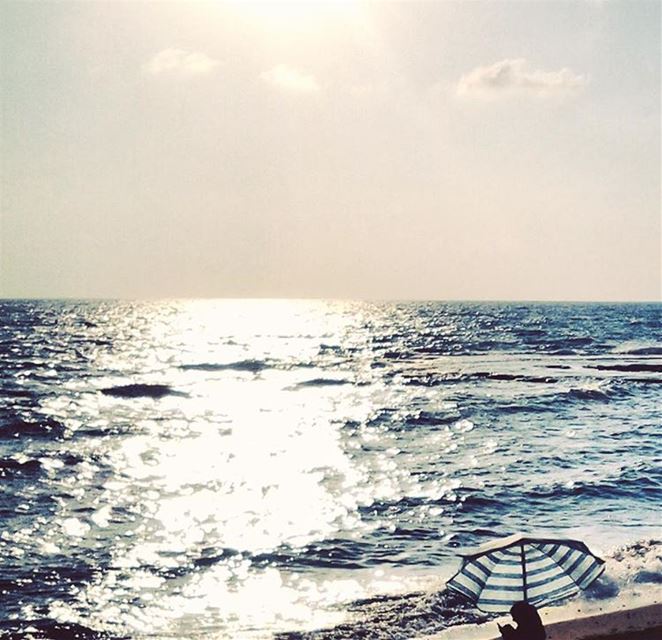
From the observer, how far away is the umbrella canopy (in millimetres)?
8945

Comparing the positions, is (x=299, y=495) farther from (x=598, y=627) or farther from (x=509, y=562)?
(x=509, y=562)

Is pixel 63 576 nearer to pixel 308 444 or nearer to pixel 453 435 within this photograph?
pixel 308 444

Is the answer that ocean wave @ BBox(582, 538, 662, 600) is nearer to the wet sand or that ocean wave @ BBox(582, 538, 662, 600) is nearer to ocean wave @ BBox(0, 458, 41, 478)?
the wet sand

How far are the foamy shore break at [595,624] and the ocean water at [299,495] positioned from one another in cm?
61

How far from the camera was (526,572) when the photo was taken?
360 inches

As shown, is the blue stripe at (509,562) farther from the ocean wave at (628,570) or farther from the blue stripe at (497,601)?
the ocean wave at (628,570)

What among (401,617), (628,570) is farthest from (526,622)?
(628,570)

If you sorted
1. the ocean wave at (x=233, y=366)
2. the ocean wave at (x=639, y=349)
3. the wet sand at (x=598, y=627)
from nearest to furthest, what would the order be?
the wet sand at (x=598, y=627)
the ocean wave at (x=233, y=366)
the ocean wave at (x=639, y=349)

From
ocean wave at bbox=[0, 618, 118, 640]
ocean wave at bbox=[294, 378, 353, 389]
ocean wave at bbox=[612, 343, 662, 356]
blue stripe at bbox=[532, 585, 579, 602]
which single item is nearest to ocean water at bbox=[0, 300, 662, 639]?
ocean wave at bbox=[0, 618, 118, 640]

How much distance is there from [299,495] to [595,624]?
433 inches

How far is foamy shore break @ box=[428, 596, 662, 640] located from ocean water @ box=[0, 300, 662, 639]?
2.01ft

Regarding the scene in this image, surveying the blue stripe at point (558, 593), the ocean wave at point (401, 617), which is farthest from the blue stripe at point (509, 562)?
the ocean wave at point (401, 617)

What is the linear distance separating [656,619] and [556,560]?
398cm

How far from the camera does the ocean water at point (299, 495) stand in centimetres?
1351
